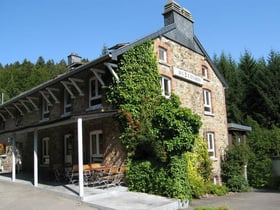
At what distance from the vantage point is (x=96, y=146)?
51.0 ft

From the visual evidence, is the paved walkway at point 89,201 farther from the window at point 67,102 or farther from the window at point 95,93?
the window at point 67,102

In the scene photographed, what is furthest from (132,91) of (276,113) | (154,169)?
(276,113)

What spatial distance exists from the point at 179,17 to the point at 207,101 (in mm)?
5087

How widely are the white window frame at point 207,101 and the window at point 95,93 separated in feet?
22.4

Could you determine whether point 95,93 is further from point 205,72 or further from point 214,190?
point 205,72

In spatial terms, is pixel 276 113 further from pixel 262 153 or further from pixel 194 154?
pixel 194 154

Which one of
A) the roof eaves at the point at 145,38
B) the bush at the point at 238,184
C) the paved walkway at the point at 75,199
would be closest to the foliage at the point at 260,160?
the bush at the point at 238,184

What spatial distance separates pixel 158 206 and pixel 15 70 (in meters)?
58.2

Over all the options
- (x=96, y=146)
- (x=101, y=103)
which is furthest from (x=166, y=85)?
(x=96, y=146)

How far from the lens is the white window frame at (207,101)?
64.0 feet

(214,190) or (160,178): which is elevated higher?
(160,178)

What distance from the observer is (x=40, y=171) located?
19484 millimetres

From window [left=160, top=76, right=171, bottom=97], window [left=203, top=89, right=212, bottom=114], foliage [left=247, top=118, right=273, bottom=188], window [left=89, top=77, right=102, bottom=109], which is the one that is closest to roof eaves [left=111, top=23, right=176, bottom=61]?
window [left=160, top=76, right=171, bottom=97]

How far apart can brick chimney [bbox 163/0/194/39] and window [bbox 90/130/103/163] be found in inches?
283
